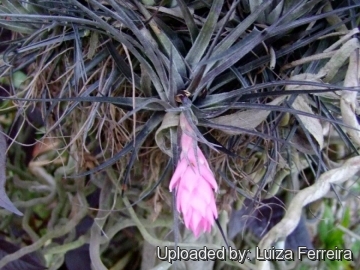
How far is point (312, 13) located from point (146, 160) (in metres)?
0.19

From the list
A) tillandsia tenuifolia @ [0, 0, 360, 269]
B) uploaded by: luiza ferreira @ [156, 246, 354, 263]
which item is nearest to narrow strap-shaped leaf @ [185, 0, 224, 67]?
tillandsia tenuifolia @ [0, 0, 360, 269]

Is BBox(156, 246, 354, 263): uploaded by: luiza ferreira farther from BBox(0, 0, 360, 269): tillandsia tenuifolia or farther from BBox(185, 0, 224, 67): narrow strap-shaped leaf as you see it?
BBox(185, 0, 224, 67): narrow strap-shaped leaf

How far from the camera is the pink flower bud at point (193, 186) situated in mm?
258

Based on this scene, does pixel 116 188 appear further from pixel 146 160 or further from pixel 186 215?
pixel 186 215

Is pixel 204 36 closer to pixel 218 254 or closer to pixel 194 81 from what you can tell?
pixel 194 81

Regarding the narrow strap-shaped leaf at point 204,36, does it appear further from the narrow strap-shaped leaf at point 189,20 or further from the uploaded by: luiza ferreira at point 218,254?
the uploaded by: luiza ferreira at point 218,254

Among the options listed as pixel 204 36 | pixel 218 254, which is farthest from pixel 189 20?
pixel 218 254

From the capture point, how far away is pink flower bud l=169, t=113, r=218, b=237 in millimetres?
258

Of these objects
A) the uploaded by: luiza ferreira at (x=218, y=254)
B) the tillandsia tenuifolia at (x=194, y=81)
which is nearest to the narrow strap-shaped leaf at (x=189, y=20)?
the tillandsia tenuifolia at (x=194, y=81)

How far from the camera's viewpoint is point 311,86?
0.30m

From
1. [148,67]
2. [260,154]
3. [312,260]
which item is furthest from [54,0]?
[312,260]

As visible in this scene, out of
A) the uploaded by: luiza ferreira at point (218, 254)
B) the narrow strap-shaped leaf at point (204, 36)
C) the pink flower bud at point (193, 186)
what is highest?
the narrow strap-shaped leaf at point (204, 36)

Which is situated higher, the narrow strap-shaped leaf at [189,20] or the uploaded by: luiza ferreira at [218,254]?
the narrow strap-shaped leaf at [189,20]

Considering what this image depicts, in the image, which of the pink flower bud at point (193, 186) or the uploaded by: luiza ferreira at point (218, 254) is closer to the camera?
the pink flower bud at point (193, 186)
